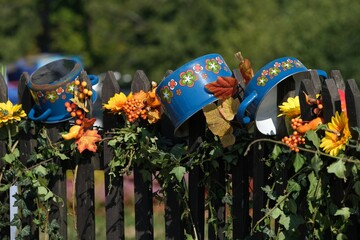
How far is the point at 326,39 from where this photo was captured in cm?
1470

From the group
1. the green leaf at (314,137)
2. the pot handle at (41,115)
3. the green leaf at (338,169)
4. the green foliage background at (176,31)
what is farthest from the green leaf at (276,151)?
the green foliage background at (176,31)

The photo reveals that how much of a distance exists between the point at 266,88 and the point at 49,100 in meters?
1.05

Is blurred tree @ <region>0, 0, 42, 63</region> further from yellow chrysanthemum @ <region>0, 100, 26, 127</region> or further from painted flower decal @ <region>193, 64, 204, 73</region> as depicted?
painted flower decal @ <region>193, 64, 204, 73</region>

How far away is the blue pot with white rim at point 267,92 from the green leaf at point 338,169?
381mm

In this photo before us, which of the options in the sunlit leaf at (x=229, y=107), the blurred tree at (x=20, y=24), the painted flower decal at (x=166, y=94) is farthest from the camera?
the blurred tree at (x=20, y=24)

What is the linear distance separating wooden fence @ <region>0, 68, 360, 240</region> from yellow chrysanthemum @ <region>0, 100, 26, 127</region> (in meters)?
0.08

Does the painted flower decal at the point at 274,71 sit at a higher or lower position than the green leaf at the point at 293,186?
higher

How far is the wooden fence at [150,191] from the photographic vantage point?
10.4 ft

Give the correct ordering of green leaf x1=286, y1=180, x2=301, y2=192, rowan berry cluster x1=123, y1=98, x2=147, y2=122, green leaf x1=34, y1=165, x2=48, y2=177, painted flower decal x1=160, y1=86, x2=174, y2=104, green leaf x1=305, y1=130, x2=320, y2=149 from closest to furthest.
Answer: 1. green leaf x1=305, y1=130, x2=320, y2=149
2. green leaf x1=286, y1=180, x2=301, y2=192
3. painted flower decal x1=160, y1=86, x2=174, y2=104
4. rowan berry cluster x1=123, y1=98, x2=147, y2=122
5. green leaf x1=34, y1=165, x2=48, y2=177

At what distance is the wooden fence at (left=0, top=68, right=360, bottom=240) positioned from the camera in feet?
10.4

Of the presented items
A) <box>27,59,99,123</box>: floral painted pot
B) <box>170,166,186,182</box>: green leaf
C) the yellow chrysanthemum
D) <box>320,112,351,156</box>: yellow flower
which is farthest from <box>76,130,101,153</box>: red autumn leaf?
<box>320,112,351,156</box>: yellow flower

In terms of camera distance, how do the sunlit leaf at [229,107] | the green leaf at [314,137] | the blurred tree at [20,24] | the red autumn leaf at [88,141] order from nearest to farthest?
the green leaf at [314,137] → the sunlit leaf at [229,107] → the red autumn leaf at [88,141] → the blurred tree at [20,24]

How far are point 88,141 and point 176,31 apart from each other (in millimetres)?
19976

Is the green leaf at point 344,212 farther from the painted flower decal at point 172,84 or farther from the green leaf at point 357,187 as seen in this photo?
the painted flower decal at point 172,84
